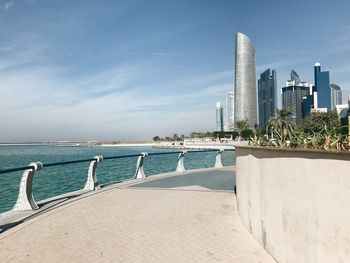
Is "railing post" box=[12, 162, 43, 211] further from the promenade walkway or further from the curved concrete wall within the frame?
the curved concrete wall

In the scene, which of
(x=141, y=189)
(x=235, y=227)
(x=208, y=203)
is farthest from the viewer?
(x=141, y=189)

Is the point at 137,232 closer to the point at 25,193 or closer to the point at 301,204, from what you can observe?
the point at 25,193

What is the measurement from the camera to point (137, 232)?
6875mm

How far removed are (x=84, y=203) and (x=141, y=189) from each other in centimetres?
284

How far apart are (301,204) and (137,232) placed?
351 cm

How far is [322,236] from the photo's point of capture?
154 inches

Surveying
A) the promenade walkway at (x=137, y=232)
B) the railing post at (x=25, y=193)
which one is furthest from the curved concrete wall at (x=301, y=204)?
the railing post at (x=25, y=193)

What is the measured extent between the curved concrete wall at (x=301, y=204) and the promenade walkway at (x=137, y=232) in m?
0.58

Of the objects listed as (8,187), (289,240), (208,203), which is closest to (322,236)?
(289,240)

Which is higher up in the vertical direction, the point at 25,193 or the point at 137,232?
the point at 25,193

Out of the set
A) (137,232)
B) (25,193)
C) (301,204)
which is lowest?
(137,232)

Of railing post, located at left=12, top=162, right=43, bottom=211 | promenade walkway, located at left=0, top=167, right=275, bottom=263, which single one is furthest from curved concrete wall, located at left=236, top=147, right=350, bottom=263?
railing post, located at left=12, top=162, right=43, bottom=211

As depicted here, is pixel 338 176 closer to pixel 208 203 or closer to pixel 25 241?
pixel 25 241

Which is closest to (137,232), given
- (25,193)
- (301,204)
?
(25,193)
